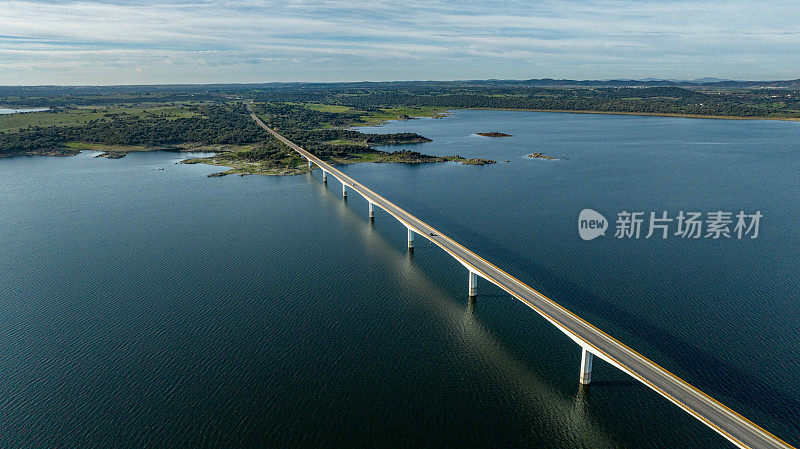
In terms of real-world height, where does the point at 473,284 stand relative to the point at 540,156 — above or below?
below

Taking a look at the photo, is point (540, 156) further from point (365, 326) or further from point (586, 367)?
point (586, 367)

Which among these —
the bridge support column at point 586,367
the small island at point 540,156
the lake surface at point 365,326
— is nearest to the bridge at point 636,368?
the bridge support column at point 586,367

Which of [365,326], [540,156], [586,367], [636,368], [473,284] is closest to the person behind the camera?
[636,368]

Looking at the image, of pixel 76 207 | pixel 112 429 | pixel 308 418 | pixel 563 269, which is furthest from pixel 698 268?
pixel 76 207

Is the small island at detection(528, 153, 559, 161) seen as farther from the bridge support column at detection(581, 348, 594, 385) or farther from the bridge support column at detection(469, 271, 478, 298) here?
the bridge support column at detection(581, 348, 594, 385)

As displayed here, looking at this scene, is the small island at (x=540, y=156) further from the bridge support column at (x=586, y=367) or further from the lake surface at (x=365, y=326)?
the bridge support column at (x=586, y=367)

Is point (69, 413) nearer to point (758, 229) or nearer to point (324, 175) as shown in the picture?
point (324, 175)

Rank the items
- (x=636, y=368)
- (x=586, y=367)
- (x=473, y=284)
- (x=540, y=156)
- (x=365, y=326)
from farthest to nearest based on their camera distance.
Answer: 1. (x=540, y=156)
2. (x=473, y=284)
3. (x=365, y=326)
4. (x=586, y=367)
5. (x=636, y=368)

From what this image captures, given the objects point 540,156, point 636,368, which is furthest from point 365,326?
point 540,156

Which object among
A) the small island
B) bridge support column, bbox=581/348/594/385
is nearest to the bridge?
bridge support column, bbox=581/348/594/385
